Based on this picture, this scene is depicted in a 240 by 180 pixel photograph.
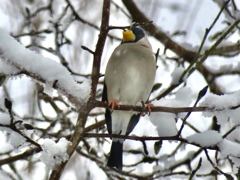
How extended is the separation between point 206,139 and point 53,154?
637 millimetres

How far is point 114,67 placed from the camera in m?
3.25

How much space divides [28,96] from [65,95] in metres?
2.55

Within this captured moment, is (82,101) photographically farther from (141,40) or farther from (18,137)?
(141,40)

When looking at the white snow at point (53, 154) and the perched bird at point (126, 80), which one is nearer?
the white snow at point (53, 154)

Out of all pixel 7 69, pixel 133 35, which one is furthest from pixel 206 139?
pixel 133 35

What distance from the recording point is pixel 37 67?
178 centimetres

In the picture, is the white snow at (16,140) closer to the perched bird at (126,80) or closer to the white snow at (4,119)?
the white snow at (4,119)

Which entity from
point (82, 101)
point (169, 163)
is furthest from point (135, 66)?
point (82, 101)

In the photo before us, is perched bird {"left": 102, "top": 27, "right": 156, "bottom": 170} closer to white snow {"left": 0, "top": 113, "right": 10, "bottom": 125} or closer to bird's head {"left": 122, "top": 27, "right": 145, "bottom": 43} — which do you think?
bird's head {"left": 122, "top": 27, "right": 145, "bottom": 43}

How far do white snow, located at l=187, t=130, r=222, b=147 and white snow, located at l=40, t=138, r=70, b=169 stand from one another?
0.53 m

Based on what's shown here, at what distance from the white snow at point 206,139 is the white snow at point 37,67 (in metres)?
0.49

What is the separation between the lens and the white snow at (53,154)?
1.82 m

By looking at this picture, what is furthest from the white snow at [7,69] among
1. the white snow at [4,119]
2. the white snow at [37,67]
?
the white snow at [4,119]

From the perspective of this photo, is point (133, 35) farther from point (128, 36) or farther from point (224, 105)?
point (224, 105)
